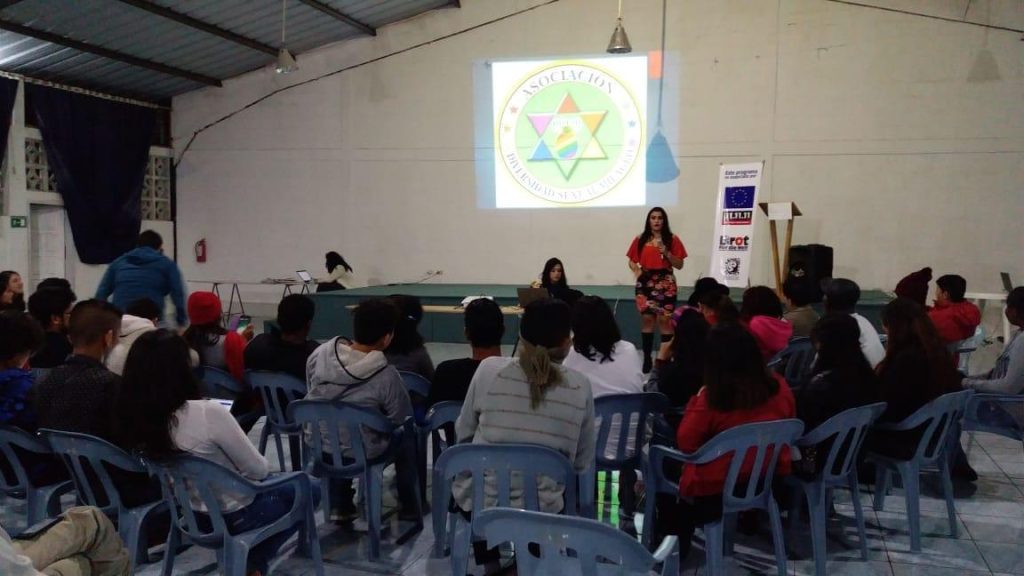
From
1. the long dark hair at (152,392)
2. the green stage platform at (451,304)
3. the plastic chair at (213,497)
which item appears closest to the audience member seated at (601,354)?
the plastic chair at (213,497)

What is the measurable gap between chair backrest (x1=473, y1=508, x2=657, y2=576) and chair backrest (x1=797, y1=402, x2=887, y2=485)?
1252mm

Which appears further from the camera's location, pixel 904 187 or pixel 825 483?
pixel 904 187

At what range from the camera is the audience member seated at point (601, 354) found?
283cm

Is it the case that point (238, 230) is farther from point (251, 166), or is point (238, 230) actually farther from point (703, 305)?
point (703, 305)

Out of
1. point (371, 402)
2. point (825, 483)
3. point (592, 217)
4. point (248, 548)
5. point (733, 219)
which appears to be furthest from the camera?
point (592, 217)

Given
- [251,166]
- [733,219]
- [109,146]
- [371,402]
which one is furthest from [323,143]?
[371,402]

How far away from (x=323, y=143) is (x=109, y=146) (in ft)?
8.57

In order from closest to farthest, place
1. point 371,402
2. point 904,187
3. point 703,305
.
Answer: point 371,402 < point 703,305 < point 904,187

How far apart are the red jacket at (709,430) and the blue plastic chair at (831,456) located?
23 centimetres

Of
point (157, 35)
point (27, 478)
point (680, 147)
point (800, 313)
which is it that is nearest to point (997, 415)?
point (800, 313)

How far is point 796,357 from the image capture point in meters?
3.84

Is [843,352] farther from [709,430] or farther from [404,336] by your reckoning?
[404,336]

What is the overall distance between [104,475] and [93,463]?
5cm

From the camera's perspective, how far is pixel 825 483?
8.57 feet
